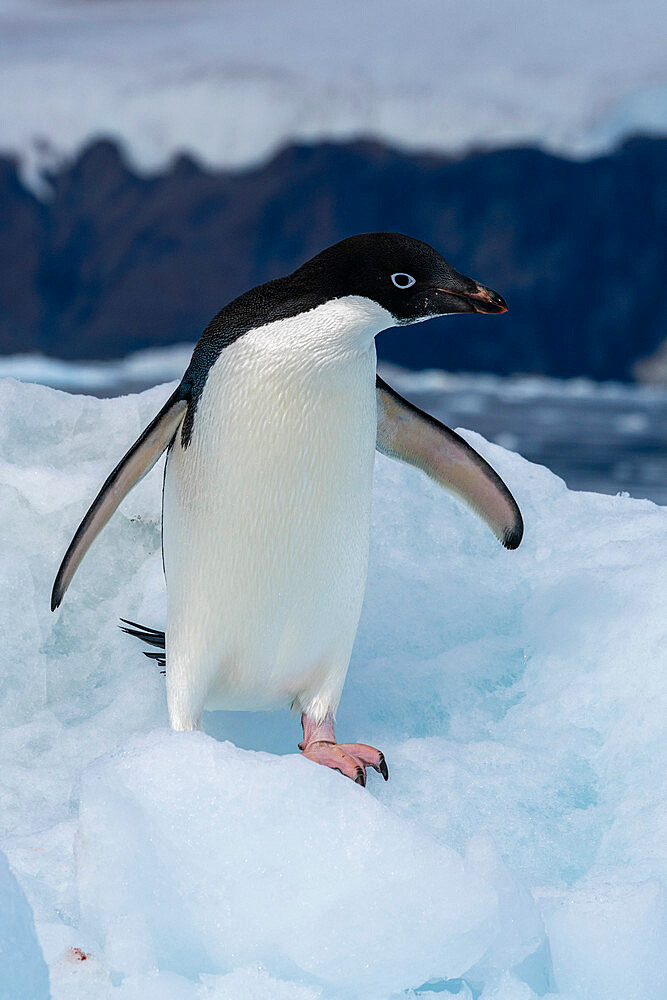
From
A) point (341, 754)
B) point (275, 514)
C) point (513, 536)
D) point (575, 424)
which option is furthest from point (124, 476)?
point (575, 424)

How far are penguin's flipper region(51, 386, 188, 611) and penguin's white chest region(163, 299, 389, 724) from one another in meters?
0.03

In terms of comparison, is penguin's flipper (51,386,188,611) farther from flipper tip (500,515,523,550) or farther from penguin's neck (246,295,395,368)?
flipper tip (500,515,523,550)

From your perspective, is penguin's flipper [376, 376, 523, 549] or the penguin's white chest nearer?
the penguin's white chest

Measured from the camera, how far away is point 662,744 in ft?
4.53

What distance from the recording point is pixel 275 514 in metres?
1.36

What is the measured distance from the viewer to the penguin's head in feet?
4.07

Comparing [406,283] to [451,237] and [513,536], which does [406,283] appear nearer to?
[513,536]

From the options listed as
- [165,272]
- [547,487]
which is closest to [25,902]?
[547,487]

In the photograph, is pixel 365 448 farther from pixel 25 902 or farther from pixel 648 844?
pixel 25 902

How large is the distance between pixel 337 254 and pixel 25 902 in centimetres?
82

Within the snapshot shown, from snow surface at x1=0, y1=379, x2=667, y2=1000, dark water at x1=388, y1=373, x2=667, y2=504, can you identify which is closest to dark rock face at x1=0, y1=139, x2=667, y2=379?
dark water at x1=388, y1=373, x2=667, y2=504

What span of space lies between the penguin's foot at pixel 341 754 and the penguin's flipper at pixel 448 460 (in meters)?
0.43

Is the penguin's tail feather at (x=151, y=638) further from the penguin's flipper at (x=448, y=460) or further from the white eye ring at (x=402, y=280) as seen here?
the white eye ring at (x=402, y=280)

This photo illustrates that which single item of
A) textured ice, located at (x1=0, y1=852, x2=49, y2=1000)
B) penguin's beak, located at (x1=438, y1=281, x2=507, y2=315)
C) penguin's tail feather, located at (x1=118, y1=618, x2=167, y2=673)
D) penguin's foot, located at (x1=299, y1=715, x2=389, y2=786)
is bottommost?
textured ice, located at (x1=0, y1=852, x2=49, y2=1000)
